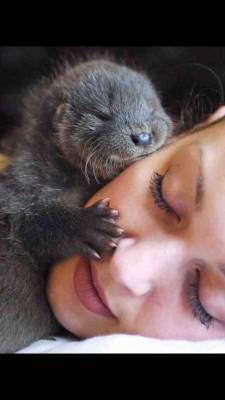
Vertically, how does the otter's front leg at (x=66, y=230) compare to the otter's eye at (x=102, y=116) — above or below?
below

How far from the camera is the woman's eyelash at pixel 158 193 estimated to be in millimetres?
1165

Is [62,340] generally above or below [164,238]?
below

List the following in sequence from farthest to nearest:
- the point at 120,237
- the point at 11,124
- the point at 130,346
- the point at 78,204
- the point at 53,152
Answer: the point at 11,124
the point at 53,152
the point at 78,204
the point at 120,237
the point at 130,346

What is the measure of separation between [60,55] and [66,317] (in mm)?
1267

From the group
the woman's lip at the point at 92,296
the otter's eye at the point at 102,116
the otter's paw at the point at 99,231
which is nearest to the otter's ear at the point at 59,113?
the otter's eye at the point at 102,116

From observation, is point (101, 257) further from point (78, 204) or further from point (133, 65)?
point (133, 65)

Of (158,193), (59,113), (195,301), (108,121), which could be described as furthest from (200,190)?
(59,113)

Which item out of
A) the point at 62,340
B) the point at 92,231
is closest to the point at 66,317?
the point at 62,340

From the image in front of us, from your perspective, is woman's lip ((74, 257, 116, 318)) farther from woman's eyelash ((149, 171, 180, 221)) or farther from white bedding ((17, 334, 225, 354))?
woman's eyelash ((149, 171, 180, 221))

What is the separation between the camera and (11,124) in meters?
2.26

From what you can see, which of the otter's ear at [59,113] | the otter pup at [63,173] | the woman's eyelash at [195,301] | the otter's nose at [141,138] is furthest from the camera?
the otter's ear at [59,113]

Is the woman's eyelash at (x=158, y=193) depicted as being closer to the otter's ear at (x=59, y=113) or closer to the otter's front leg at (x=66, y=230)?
the otter's front leg at (x=66, y=230)

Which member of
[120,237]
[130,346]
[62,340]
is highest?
[120,237]

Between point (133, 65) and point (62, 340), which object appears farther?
point (133, 65)
